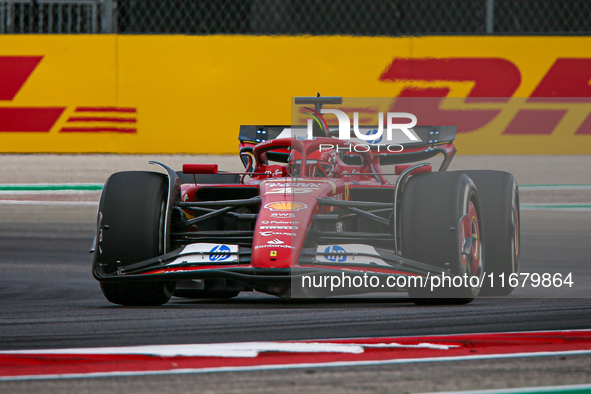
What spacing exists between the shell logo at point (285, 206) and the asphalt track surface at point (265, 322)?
505mm

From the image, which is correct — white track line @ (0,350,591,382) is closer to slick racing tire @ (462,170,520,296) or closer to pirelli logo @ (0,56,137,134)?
slick racing tire @ (462,170,520,296)

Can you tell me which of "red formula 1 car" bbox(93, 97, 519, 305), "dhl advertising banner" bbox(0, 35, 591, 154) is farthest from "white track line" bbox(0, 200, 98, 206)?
"red formula 1 car" bbox(93, 97, 519, 305)

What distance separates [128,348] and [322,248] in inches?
57.6

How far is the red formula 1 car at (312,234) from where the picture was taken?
4.61 meters

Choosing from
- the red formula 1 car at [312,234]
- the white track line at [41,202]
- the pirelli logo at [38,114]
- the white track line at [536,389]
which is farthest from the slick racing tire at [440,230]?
the pirelli logo at [38,114]

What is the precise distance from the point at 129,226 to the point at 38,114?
5.99m

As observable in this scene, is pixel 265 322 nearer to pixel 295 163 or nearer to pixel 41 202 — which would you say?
pixel 295 163

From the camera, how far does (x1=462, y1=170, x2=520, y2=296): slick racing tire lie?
5293 millimetres

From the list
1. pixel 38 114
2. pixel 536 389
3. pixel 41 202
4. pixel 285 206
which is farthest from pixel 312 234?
pixel 38 114

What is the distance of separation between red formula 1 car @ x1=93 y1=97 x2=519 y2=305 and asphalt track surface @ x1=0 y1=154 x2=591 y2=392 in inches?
5.9

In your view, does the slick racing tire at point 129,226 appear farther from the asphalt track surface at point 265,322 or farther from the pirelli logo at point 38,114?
the pirelli logo at point 38,114

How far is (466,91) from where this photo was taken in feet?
34.3

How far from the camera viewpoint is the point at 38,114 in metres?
10.5

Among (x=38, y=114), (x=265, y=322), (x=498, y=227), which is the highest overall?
(x=38, y=114)
